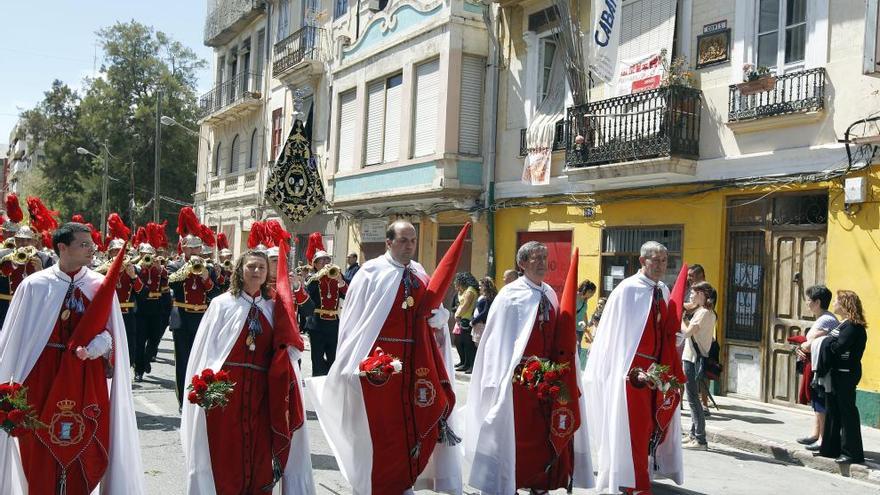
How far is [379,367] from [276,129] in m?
24.6

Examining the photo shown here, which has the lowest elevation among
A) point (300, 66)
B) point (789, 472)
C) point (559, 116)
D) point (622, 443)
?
point (789, 472)

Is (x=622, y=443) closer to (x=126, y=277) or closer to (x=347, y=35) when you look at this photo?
(x=126, y=277)

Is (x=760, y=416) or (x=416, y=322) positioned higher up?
(x=416, y=322)

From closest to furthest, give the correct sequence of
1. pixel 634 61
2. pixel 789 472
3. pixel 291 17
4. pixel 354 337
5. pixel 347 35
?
pixel 354 337 < pixel 789 472 < pixel 634 61 < pixel 347 35 < pixel 291 17

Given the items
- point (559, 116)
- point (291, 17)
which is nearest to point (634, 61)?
point (559, 116)

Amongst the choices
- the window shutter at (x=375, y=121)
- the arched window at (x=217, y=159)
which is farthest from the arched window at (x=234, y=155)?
the window shutter at (x=375, y=121)

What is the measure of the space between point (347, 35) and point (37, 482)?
20813mm

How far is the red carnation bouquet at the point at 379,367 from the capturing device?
5949mm

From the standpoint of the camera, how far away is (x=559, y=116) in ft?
57.9

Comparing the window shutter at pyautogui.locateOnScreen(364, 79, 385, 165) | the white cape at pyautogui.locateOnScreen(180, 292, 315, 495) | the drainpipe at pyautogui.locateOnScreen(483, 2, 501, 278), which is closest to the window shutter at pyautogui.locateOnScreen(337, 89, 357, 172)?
the window shutter at pyautogui.locateOnScreen(364, 79, 385, 165)

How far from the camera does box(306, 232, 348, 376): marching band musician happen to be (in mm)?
10922

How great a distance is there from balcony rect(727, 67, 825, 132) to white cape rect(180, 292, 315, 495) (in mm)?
9185

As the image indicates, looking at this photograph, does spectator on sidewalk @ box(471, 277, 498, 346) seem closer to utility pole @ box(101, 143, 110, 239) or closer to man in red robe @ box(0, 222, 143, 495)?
man in red robe @ box(0, 222, 143, 495)

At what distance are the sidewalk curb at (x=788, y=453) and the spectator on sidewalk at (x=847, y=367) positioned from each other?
11cm
